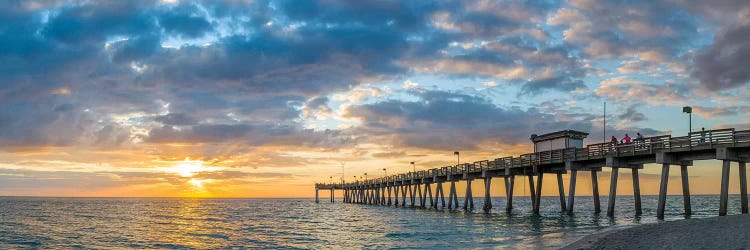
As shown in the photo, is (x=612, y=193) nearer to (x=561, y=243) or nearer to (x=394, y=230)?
(x=394, y=230)

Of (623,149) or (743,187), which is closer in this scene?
(743,187)

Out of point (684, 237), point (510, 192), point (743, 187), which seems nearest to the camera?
point (684, 237)

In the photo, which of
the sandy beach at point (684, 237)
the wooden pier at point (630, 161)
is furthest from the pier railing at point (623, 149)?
the sandy beach at point (684, 237)

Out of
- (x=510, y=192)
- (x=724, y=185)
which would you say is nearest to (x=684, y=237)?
(x=724, y=185)

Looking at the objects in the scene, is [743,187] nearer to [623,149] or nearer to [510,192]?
[623,149]

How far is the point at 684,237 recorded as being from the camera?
1723cm

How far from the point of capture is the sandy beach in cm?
1517

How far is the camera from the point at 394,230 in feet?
123

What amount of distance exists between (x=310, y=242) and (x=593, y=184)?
69.5ft

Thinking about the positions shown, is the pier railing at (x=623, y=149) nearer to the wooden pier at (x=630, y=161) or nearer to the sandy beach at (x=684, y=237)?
the wooden pier at (x=630, y=161)

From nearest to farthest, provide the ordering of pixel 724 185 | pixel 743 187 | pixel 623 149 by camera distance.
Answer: pixel 743 187 → pixel 724 185 → pixel 623 149

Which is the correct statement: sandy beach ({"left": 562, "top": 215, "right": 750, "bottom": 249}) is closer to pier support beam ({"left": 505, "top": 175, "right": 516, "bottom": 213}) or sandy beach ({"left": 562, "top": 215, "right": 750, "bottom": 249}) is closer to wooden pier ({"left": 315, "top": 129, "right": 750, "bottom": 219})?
wooden pier ({"left": 315, "top": 129, "right": 750, "bottom": 219})

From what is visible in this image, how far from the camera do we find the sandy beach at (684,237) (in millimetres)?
15172

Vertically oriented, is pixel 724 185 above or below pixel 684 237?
above
